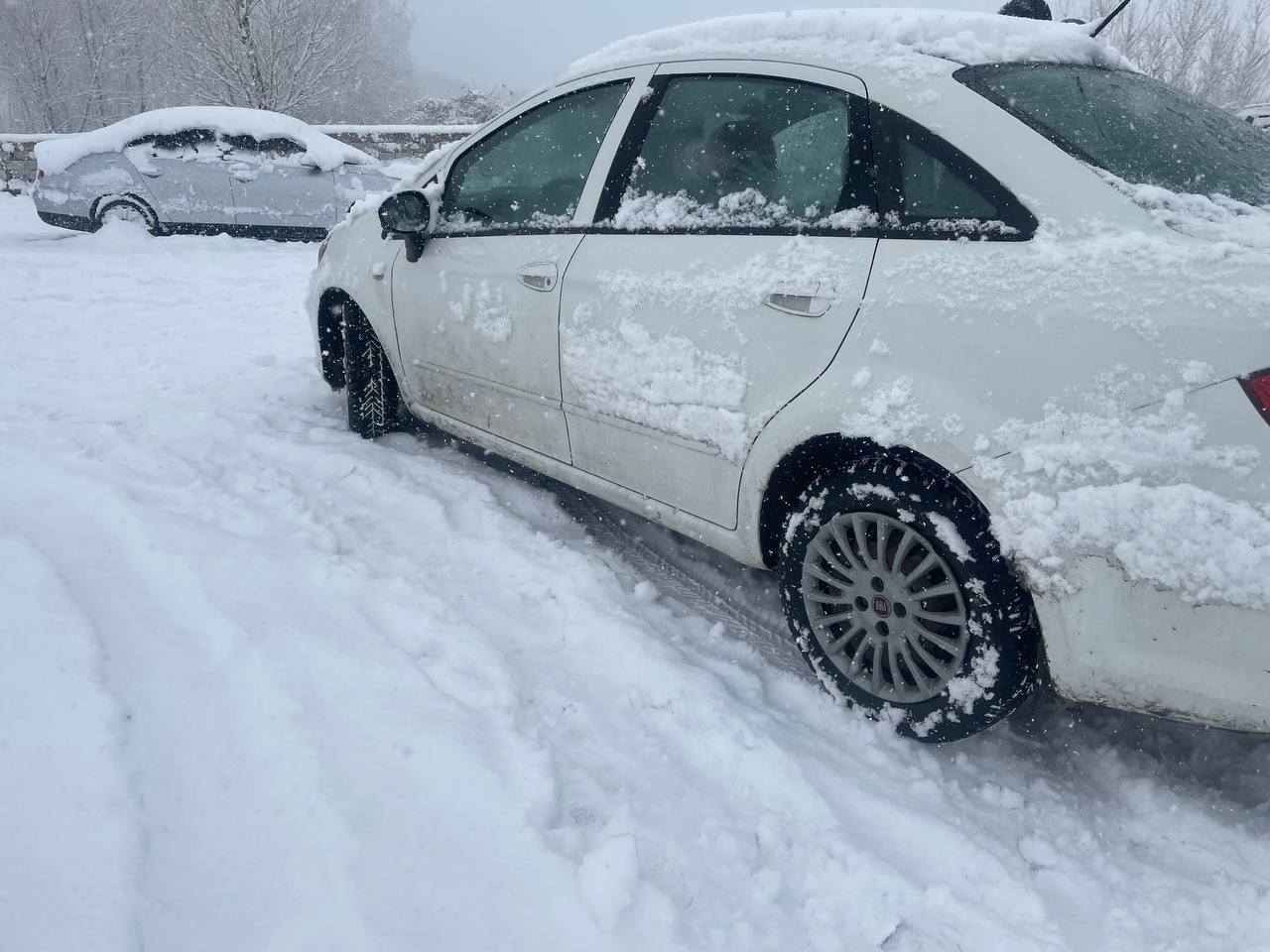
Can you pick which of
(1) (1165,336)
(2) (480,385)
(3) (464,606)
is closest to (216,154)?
(2) (480,385)

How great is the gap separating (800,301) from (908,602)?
832 millimetres

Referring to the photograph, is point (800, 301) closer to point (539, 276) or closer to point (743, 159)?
point (743, 159)

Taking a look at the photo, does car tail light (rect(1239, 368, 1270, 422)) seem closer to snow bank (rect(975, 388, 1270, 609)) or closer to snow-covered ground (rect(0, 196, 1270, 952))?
snow bank (rect(975, 388, 1270, 609))

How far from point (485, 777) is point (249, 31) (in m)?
26.3

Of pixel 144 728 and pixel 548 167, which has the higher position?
pixel 548 167

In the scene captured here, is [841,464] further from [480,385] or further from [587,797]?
[480,385]

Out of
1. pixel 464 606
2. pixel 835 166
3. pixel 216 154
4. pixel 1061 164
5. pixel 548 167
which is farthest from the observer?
pixel 216 154

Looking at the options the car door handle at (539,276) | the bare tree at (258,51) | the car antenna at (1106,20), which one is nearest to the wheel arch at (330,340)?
the car door handle at (539,276)

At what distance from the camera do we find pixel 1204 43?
81.0 ft

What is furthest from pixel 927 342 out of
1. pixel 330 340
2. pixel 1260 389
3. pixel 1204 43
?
pixel 1204 43

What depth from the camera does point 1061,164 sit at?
1.94 metres

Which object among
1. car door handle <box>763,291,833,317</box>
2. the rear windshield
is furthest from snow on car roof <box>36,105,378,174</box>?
the rear windshield

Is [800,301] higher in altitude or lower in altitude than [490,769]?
higher

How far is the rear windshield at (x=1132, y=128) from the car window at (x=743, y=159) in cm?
38
